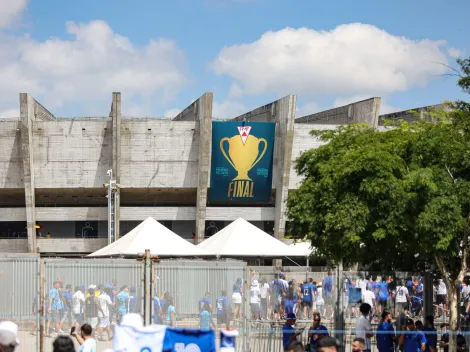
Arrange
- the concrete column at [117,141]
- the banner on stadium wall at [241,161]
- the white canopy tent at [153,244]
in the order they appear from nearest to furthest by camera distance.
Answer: the white canopy tent at [153,244], the concrete column at [117,141], the banner on stadium wall at [241,161]

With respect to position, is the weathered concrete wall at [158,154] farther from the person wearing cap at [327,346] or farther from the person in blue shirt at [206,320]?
the person wearing cap at [327,346]

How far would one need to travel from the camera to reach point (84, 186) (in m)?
61.2

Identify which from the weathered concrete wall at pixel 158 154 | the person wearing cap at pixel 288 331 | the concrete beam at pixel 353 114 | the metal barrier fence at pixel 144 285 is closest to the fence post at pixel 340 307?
the metal barrier fence at pixel 144 285

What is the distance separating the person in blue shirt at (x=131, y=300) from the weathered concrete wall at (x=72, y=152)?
143 feet

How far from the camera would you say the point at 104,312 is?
57.6 ft

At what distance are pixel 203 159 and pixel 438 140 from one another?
3970cm

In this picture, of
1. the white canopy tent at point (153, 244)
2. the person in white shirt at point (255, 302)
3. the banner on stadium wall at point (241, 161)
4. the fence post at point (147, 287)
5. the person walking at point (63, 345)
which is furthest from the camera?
the banner on stadium wall at point (241, 161)

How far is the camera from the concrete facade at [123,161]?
2338 inches

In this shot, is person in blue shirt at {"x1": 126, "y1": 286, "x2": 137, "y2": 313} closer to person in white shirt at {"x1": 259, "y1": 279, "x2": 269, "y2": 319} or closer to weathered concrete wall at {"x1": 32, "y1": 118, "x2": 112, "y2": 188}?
person in white shirt at {"x1": 259, "y1": 279, "x2": 269, "y2": 319}

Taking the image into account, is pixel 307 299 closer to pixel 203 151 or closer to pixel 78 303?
pixel 78 303

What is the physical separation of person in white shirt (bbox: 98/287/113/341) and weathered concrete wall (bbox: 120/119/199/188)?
1692 inches

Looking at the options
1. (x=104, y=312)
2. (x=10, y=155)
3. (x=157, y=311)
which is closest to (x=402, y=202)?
(x=157, y=311)

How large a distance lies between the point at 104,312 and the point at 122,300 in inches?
18.4

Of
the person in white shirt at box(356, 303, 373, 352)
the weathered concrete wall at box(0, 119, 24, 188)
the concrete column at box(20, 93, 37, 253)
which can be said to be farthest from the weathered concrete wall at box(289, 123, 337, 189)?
the person in white shirt at box(356, 303, 373, 352)
